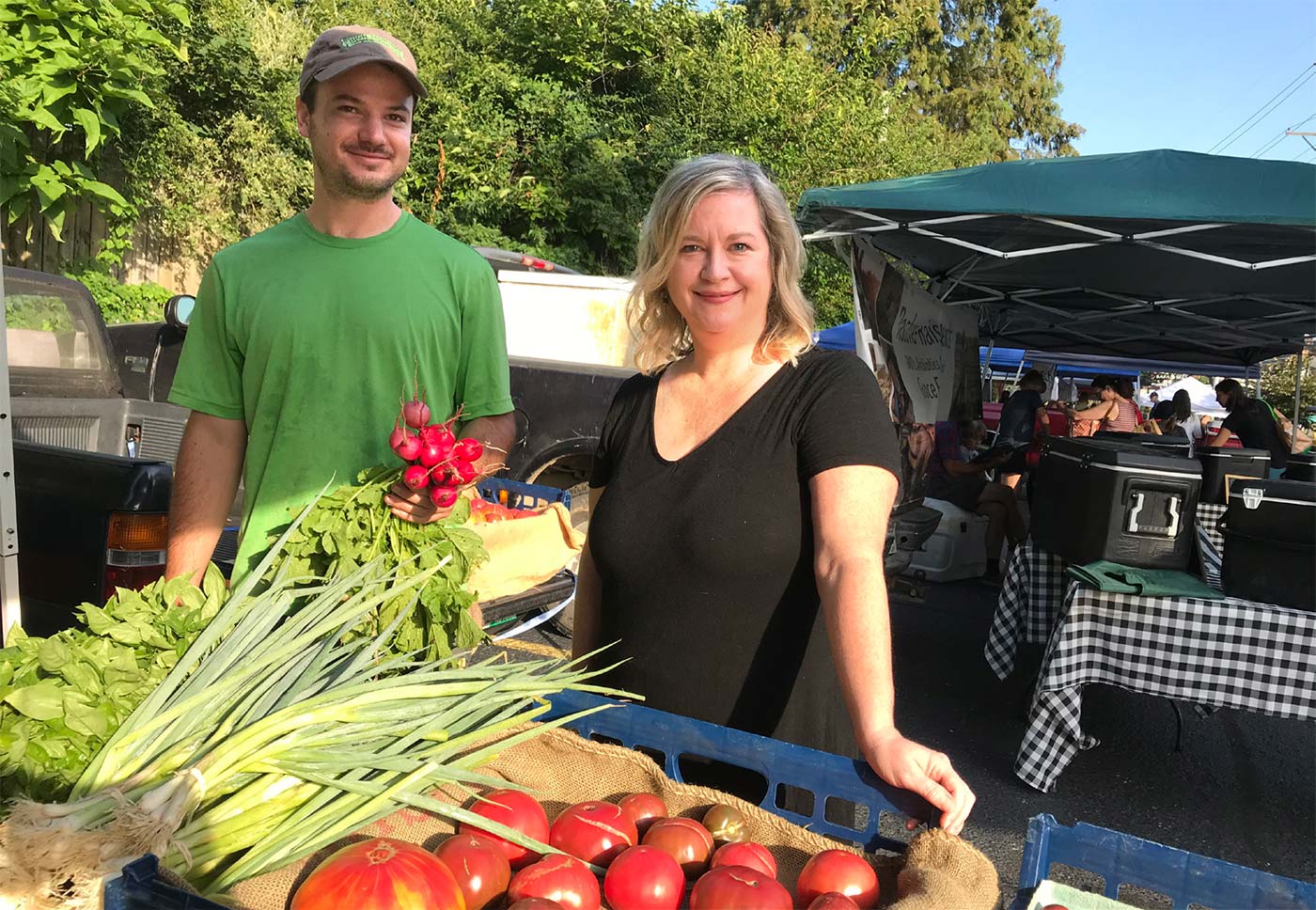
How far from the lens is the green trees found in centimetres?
1174

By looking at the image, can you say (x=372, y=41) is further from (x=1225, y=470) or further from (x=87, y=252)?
(x=87, y=252)

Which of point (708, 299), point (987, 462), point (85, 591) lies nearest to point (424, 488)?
point (708, 299)

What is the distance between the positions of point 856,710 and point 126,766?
102cm

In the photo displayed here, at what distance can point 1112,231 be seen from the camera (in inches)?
254

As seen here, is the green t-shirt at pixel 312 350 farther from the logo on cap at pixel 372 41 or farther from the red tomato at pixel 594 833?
the red tomato at pixel 594 833

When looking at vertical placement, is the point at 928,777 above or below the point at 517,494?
above

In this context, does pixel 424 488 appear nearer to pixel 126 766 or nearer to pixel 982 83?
pixel 126 766

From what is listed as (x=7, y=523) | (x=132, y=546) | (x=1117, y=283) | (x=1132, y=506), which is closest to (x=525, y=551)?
(x=132, y=546)

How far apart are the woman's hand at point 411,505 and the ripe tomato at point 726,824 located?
896 mm

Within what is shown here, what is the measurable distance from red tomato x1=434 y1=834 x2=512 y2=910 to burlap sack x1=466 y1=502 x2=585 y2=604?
2.78 m

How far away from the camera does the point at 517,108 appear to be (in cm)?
1406

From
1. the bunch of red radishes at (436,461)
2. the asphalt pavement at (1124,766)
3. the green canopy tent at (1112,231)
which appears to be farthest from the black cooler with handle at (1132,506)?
the bunch of red radishes at (436,461)

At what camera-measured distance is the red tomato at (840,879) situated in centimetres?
119

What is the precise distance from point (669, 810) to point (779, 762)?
0.59 ft
